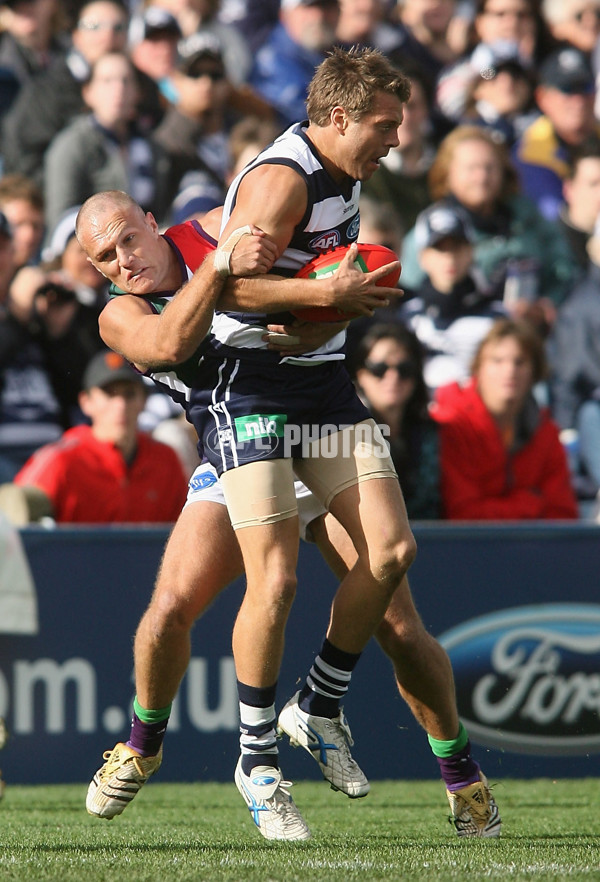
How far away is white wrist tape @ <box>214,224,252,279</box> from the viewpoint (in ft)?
13.0

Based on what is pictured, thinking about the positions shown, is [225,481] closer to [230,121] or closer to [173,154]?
[173,154]

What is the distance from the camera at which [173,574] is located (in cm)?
448

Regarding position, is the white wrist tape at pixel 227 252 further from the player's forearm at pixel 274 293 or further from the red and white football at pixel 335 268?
the red and white football at pixel 335 268

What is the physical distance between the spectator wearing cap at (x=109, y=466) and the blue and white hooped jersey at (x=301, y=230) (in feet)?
8.72

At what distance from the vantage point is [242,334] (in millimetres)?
4332

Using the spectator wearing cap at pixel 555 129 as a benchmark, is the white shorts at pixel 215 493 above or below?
below

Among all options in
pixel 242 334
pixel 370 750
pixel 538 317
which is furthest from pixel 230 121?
pixel 242 334

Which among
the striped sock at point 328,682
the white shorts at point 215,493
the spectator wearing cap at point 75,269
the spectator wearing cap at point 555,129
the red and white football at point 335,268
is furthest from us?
the spectator wearing cap at point 555,129

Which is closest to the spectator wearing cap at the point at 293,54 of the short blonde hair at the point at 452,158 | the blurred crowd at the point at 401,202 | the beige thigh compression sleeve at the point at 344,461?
the blurred crowd at the point at 401,202

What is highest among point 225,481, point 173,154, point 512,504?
point 173,154

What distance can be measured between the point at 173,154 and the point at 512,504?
374cm

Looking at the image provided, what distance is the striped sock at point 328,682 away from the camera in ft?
14.5

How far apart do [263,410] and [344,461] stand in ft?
1.03

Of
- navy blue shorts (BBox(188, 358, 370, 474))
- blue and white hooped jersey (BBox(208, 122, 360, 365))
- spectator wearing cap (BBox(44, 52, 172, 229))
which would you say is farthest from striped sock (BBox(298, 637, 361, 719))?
spectator wearing cap (BBox(44, 52, 172, 229))
